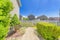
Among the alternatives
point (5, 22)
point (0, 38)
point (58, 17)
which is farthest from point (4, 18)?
point (58, 17)

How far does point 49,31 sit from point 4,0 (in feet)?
17.4

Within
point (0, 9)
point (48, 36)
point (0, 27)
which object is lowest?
point (48, 36)

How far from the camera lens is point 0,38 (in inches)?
272

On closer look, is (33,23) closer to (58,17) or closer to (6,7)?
(58,17)

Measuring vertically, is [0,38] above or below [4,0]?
below

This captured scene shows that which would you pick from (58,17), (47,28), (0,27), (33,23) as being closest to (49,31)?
(47,28)

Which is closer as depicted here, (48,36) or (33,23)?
(48,36)

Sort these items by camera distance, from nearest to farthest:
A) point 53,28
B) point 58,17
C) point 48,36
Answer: point 53,28 < point 48,36 < point 58,17

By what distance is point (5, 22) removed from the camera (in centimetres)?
735

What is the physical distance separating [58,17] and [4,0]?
38.9 metres

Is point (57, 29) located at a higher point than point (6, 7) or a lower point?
lower

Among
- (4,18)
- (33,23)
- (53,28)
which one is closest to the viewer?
(4,18)

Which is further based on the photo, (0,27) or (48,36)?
(48,36)

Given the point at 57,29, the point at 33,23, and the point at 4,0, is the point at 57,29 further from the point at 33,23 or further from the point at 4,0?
the point at 33,23
